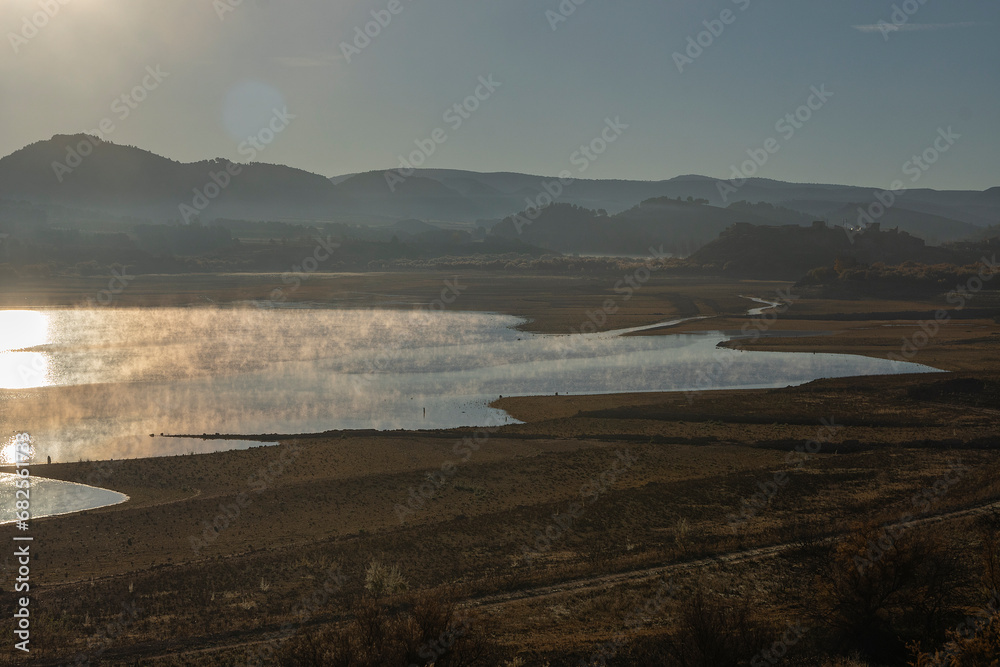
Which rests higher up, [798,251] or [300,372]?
[798,251]

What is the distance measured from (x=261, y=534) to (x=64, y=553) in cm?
457

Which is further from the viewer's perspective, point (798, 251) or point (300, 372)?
point (798, 251)

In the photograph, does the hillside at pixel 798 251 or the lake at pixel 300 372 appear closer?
the lake at pixel 300 372

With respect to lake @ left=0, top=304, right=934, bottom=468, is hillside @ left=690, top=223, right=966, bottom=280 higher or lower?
higher

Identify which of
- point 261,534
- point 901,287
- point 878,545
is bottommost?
point 261,534

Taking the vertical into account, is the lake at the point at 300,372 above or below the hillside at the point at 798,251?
below

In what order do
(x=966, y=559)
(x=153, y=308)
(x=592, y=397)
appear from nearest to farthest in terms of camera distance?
1. (x=966, y=559)
2. (x=592, y=397)
3. (x=153, y=308)

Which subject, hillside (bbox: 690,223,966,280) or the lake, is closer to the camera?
the lake

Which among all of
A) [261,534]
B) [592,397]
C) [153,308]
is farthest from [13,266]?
[261,534]

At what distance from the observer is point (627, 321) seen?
75.7 m

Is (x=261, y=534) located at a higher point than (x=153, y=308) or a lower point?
lower

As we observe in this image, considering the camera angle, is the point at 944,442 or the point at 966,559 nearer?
the point at 966,559

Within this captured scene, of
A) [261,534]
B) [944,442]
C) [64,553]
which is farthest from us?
[944,442]

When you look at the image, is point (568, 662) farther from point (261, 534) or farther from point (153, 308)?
point (153, 308)
